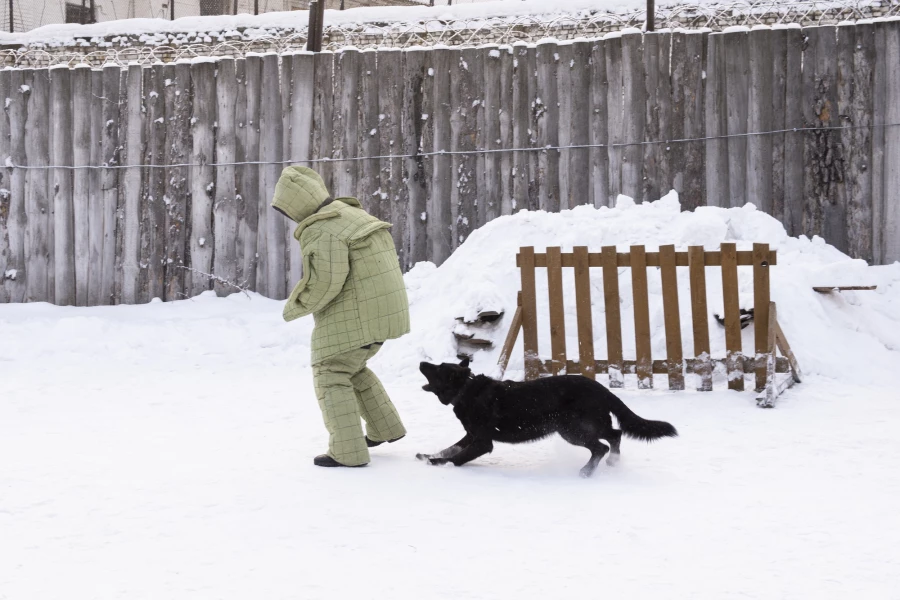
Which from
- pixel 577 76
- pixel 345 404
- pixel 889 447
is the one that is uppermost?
pixel 577 76

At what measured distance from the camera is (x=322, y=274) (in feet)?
14.0

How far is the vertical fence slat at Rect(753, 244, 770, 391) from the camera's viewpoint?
19.5 ft

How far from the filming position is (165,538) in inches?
128

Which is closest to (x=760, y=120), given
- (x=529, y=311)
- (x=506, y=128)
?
(x=506, y=128)

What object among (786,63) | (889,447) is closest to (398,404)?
(889,447)

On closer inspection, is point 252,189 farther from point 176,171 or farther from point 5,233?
point 5,233

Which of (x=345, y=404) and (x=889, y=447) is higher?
(x=345, y=404)

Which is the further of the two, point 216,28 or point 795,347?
point 216,28

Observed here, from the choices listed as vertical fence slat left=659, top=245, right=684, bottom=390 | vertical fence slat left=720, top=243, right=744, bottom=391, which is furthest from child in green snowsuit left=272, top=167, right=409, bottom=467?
vertical fence slat left=720, top=243, right=744, bottom=391

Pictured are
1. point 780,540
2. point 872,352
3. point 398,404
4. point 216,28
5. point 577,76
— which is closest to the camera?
point 780,540

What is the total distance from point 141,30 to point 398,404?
15.7 meters

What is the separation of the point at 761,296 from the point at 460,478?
293cm

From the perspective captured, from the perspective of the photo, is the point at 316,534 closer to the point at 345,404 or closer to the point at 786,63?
the point at 345,404

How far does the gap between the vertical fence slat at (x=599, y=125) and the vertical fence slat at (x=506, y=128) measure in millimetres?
777
